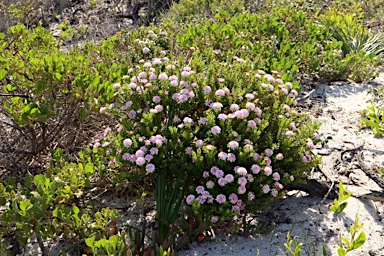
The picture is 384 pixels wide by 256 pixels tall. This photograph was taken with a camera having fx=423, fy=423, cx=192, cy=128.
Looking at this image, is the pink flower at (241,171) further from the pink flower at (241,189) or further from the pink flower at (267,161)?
the pink flower at (267,161)

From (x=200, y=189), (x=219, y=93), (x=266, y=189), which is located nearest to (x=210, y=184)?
(x=200, y=189)

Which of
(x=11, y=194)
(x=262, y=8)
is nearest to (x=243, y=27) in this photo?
(x=262, y=8)

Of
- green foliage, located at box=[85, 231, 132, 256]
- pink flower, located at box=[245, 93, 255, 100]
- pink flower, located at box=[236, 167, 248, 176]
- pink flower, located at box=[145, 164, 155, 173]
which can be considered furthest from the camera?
pink flower, located at box=[245, 93, 255, 100]

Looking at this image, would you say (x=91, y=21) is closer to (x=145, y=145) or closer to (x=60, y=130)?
(x=60, y=130)

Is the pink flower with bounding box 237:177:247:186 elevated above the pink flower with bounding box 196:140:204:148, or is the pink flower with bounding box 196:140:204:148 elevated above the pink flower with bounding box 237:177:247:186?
the pink flower with bounding box 196:140:204:148

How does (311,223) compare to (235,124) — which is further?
(311,223)

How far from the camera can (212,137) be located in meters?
2.71

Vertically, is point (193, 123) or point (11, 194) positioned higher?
point (193, 123)

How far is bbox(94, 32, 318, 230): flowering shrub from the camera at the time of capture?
2.51 meters

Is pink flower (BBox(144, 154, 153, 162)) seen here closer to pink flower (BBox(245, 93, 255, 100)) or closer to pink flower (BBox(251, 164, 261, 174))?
pink flower (BBox(251, 164, 261, 174))

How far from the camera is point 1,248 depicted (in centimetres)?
254

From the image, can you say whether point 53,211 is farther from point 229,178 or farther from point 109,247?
point 229,178

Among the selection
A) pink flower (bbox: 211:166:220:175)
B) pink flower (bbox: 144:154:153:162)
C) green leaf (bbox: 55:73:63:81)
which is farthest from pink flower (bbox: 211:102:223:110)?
green leaf (bbox: 55:73:63:81)

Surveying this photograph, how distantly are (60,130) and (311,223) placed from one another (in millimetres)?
1966
